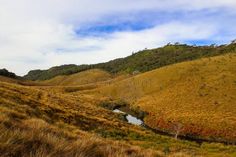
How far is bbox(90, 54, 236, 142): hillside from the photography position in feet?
265

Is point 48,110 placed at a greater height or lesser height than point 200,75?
lesser

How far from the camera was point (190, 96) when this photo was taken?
103562 millimetres

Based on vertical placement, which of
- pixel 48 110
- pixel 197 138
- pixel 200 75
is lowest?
pixel 197 138

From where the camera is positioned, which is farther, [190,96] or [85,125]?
[190,96]

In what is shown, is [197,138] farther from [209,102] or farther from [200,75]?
[200,75]

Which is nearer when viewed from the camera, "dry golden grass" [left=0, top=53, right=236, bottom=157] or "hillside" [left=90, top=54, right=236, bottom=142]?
"dry golden grass" [left=0, top=53, right=236, bottom=157]

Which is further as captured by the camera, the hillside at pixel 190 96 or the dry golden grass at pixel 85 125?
the hillside at pixel 190 96

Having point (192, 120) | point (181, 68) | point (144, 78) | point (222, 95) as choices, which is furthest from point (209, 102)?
point (144, 78)

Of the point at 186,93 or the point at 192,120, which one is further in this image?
the point at 186,93

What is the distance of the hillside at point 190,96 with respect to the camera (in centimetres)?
8088

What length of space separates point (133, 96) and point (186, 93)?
18.0 metres

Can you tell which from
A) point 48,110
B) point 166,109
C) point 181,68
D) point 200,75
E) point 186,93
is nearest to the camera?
point 48,110

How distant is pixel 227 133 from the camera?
250 feet

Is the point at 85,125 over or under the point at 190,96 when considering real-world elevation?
under
